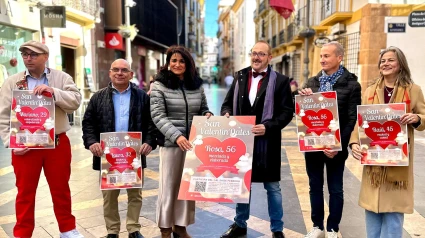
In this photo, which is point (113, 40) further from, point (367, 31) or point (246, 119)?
point (246, 119)

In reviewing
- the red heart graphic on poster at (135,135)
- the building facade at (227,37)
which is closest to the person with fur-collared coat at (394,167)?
the red heart graphic on poster at (135,135)

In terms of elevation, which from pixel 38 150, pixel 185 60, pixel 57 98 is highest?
pixel 185 60

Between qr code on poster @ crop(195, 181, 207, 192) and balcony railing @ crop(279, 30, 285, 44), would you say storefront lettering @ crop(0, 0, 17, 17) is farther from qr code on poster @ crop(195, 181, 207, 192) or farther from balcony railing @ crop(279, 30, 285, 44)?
balcony railing @ crop(279, 30, 285, 44)

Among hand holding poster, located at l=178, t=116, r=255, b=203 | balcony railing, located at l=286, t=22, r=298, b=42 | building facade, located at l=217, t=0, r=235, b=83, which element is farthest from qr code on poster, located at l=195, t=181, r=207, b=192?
building facade, located at l=217, t=0, r=235, b=83

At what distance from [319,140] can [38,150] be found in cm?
247

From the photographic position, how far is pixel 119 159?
126 inches

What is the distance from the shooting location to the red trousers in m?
3.07

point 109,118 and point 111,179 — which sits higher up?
point 109,118

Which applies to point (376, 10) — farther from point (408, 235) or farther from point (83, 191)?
point (83, 191)

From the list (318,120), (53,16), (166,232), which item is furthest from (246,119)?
(53,16)

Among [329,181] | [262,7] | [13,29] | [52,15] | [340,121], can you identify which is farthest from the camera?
[262,7]

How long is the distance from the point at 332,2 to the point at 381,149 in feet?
43.0

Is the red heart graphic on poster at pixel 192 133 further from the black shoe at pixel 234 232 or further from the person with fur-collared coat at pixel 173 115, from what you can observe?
the black shoe at pixel 234 232

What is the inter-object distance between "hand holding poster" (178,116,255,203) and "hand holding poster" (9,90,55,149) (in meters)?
1.22
